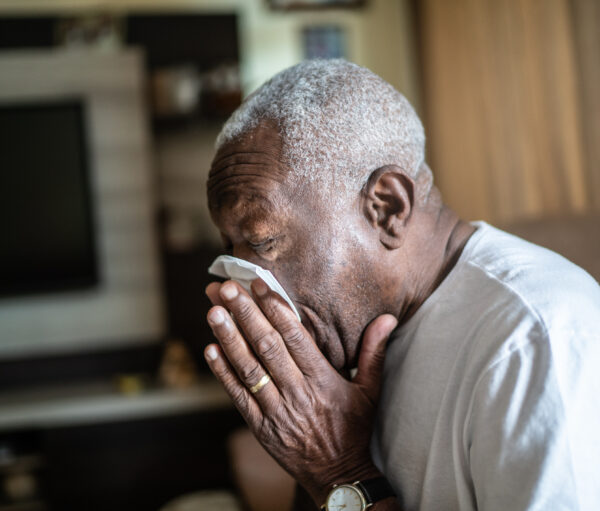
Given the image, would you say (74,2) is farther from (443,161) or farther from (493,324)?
(493,324)

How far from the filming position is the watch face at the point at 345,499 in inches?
33.3

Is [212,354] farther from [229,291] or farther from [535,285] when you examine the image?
[535,285]

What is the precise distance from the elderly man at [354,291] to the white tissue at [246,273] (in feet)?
0.05

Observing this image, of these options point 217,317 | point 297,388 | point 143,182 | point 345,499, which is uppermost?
point 143,182

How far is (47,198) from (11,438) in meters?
1.15

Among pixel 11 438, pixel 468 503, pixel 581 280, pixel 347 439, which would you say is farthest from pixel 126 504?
pixel 581 280

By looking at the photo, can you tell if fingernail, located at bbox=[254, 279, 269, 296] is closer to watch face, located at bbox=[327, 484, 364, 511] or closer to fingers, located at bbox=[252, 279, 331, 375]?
fingers, located at bbox=[252, 279, 331, 375]

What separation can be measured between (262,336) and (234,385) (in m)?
0.11

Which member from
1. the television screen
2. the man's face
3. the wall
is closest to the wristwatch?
the man's face

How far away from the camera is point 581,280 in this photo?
784 millimetres

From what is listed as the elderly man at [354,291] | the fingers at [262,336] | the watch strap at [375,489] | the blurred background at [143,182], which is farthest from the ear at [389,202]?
the blurred background at [143,182]

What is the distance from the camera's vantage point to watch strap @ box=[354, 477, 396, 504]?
84 centimetres

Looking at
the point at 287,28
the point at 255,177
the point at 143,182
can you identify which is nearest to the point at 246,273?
the point at 255,177

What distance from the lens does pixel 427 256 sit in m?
0.92
